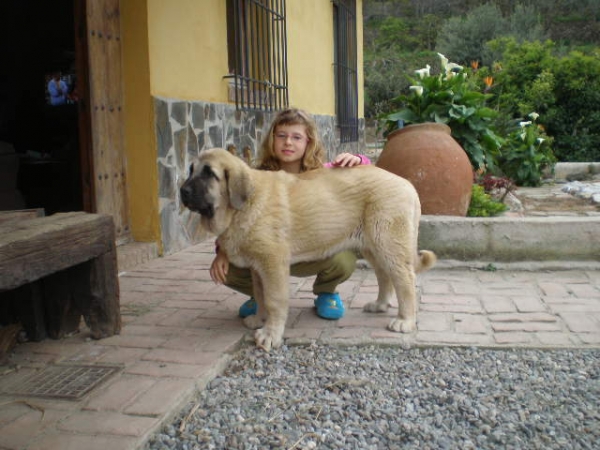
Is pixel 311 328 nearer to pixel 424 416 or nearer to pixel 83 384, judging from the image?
pixel 424 416

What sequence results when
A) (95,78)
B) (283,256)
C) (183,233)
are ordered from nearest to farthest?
(283,256) → (95,78) → (183,233)

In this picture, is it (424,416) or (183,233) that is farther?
(183,233)

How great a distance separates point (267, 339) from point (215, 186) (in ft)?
3.06

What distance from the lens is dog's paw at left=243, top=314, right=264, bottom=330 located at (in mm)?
3527

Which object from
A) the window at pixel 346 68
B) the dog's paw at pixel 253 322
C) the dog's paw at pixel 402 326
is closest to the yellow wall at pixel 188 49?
the dog's paw at pixel 253 322

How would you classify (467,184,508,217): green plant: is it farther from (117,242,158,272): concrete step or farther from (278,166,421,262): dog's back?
(117,242,158,272): concrete step

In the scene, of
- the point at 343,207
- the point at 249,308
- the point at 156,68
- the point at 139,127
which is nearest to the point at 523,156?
the point at 156,68

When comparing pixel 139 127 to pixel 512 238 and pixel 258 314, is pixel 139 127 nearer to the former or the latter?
pixel 258 314

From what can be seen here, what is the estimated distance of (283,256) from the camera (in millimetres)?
3188

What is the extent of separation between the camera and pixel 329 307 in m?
3.72

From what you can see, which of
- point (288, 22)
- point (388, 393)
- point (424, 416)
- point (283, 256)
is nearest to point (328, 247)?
point (283, 256)

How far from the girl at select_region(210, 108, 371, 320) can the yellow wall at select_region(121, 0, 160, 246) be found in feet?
6.08

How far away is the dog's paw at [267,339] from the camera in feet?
10.6

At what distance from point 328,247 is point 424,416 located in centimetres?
120
